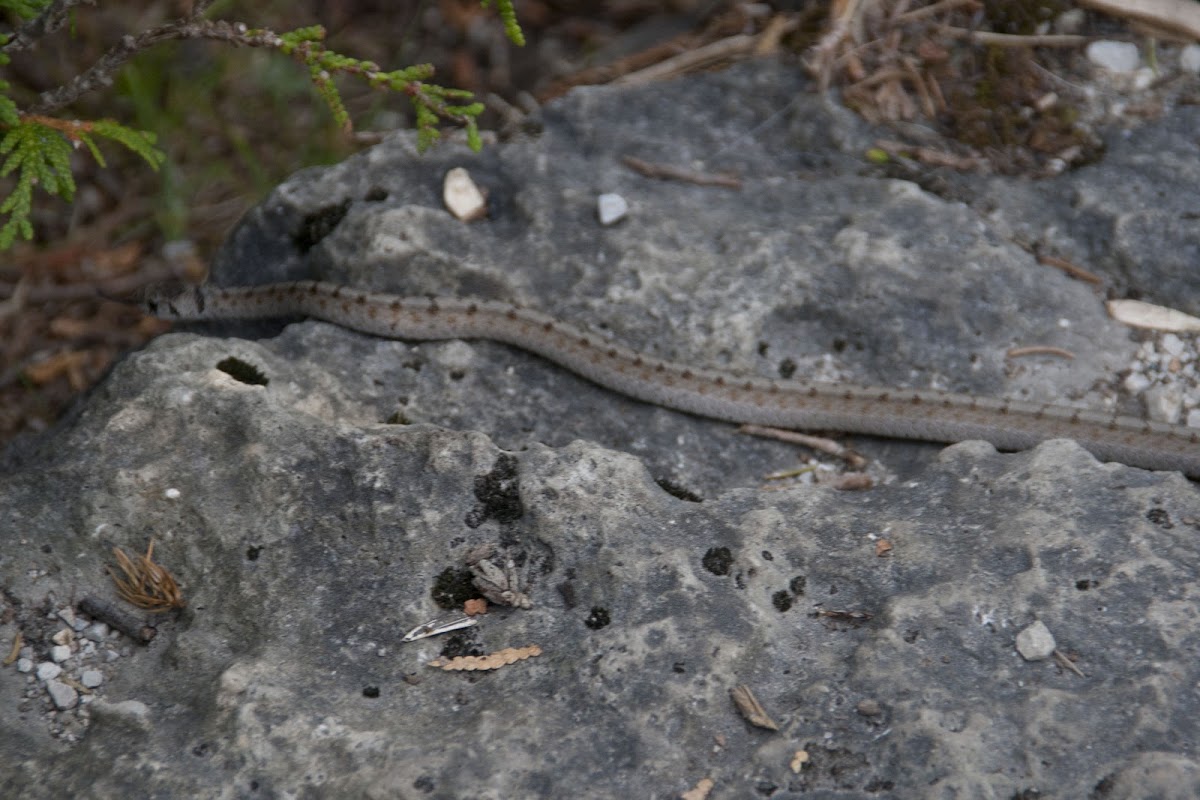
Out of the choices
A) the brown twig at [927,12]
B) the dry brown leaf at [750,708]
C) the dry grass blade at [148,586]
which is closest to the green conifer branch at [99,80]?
the dry grass blade at [148,586]

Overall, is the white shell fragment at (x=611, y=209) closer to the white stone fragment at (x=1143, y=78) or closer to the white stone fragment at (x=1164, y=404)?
the white stone fragment at (x=1164, y=404)

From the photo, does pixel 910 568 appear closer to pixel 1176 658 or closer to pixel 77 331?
pixel 1176 658

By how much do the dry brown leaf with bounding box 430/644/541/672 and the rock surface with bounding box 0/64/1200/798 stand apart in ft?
0.09

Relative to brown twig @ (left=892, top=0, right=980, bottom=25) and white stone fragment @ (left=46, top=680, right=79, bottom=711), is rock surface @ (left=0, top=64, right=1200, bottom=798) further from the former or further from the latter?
brown twig @ (left=892, top=0, right=980, bottom=25)

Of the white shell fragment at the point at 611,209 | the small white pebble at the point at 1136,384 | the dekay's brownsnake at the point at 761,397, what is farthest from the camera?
the white shell fragment at the point at 611,209

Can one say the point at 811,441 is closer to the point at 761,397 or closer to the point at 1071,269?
the point at 761,397

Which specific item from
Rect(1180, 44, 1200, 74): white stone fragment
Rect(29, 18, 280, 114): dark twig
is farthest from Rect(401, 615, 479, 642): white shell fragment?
Rect(1180, 44, 1200, 74): white stone fragment

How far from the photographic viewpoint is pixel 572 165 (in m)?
6.16

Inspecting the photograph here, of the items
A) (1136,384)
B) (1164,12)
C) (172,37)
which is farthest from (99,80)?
(1164,12)

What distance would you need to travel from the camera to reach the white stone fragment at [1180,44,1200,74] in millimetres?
6387

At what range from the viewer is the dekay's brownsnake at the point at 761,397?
5160 millimetres

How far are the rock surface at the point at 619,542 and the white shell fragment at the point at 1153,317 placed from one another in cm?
8

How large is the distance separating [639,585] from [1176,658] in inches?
74.2

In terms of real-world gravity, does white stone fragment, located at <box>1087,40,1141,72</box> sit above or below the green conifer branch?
below
